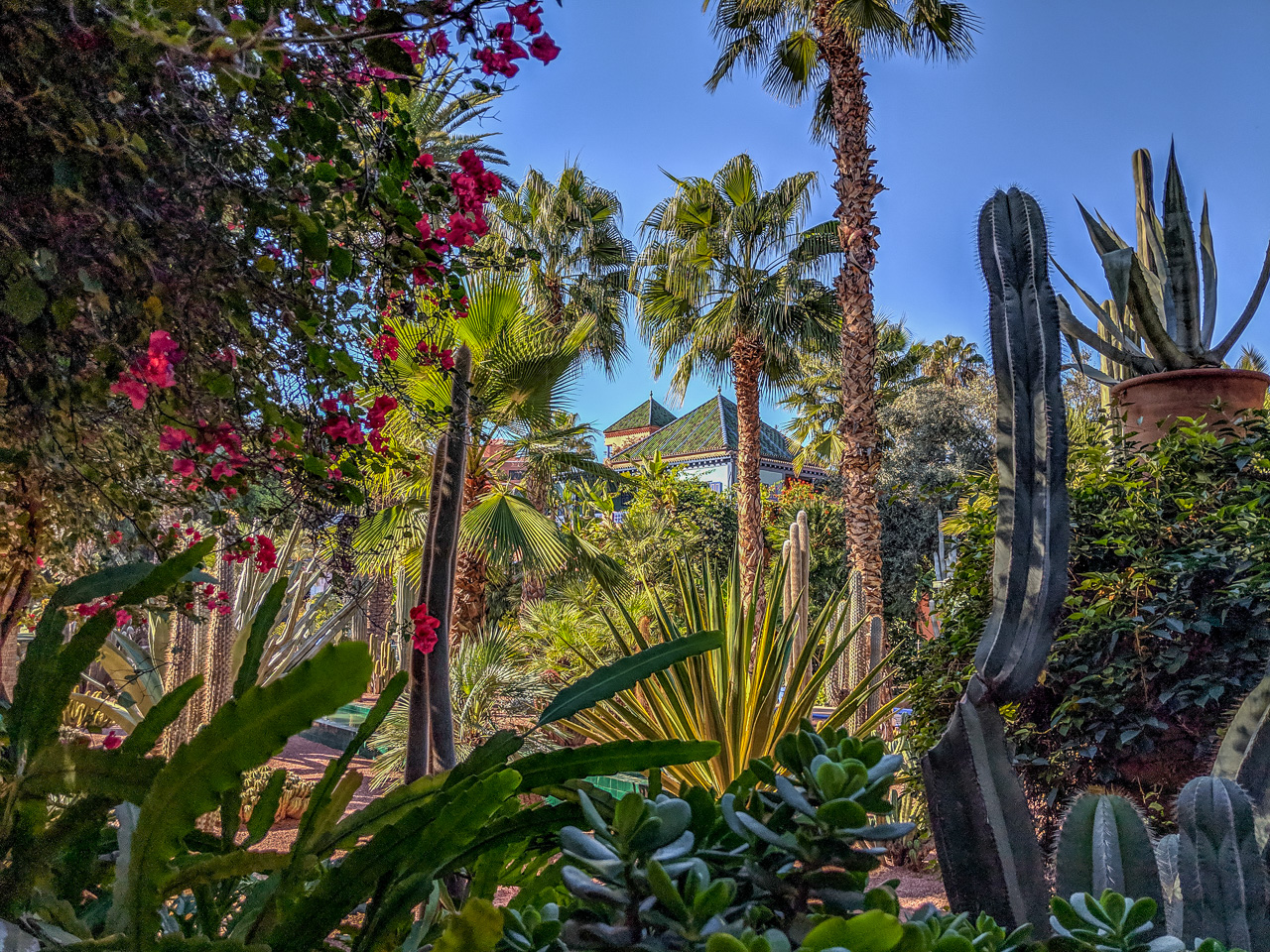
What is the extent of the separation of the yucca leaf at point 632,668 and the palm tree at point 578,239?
44.0 feet

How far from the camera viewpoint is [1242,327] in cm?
334

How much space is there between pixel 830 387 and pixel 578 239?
8.48 metres

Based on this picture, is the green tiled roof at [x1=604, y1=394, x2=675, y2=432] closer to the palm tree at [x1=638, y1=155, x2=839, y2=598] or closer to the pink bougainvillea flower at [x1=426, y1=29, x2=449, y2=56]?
the palm tree at [x1=638, y1=155, x2=839, y2=598]

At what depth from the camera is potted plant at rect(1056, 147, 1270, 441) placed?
3.09 m

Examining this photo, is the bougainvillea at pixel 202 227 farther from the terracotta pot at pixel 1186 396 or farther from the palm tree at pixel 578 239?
the palm tree at pixel 578 239

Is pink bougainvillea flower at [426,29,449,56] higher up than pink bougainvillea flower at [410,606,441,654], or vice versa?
pink bougainvillea flower at [426,29,449,56]

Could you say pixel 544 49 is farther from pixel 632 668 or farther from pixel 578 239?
pixel 578 239

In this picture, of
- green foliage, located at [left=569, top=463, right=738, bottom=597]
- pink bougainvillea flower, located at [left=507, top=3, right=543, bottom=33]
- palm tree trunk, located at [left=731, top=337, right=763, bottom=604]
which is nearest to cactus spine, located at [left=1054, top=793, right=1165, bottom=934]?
pink bougainvillea flower, located at [left=507, top=3, right=543, bottom=33]

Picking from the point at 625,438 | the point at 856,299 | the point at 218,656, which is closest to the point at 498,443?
the point at 218,656

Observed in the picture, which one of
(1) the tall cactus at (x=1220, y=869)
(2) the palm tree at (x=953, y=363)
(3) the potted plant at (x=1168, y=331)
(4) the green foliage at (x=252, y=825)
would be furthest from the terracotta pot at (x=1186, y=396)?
(2) the palm tree at (x=953, y=363)

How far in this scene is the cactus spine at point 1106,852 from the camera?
914mm

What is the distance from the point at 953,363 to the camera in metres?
24.3

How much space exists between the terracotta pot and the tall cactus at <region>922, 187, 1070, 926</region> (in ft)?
6.37

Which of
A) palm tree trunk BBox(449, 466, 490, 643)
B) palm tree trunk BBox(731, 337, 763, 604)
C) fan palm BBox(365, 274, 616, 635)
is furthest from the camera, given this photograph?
palm tree trunk BBox(731, 337, 763, 604)
